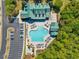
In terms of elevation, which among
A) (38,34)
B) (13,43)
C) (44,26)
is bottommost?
(13,43)

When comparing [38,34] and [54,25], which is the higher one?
[54,25]

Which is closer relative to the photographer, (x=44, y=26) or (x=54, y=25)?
(x=54, y=25)

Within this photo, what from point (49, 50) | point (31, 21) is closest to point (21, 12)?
point (31, 21)

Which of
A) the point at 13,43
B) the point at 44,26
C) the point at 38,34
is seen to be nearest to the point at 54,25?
the point at 44,26

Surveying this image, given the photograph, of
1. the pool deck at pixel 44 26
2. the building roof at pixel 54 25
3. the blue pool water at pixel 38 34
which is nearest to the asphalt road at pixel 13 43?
the pool deck at pixel 44 26

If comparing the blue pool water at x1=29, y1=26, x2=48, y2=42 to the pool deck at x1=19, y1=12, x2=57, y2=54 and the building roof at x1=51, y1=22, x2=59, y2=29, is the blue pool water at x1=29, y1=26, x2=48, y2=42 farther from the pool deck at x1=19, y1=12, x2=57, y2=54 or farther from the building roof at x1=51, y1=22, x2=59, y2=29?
the building roof at x1=51, y1=22, x2=59, y2=29

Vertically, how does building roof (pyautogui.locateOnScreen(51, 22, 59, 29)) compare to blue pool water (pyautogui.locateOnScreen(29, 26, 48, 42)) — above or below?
above

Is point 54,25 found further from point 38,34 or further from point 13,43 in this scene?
point 13,43

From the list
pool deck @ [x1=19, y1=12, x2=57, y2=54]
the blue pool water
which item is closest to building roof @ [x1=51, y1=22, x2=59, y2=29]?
pool deck @ [x1=19, y1=12, x2=57, y2=54]

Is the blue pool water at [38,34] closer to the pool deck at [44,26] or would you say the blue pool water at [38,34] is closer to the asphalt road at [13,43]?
the pool deck at [44,26]

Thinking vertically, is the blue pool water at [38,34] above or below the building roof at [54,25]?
below

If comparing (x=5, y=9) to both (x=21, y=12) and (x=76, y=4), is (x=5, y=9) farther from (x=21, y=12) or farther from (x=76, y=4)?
(x=76, y=4)

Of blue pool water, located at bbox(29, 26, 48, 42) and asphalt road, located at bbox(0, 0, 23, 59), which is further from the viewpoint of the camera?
blue pool water, located at bbox(29, 26, 48, 42)
